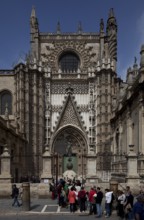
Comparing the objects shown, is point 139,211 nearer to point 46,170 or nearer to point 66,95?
point 46,170

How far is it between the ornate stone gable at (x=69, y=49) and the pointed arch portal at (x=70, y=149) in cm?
886

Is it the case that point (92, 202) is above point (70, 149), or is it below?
below

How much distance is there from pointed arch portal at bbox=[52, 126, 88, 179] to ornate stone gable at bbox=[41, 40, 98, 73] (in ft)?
29.1

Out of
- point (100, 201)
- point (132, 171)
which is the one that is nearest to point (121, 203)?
point (100, 201)

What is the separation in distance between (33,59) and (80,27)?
29.7ft

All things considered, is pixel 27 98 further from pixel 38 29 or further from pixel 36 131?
pixel 38 29

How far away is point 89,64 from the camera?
51.3 m

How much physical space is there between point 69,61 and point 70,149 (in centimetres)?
1256

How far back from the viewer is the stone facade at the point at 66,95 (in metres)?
47.2

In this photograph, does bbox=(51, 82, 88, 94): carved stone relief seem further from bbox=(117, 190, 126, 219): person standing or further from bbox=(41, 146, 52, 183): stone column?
bbox=(117, 190, 126, 219): person standing

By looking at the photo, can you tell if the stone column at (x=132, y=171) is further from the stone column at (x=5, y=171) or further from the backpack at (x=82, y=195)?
the stone column at (x=5, y=171)

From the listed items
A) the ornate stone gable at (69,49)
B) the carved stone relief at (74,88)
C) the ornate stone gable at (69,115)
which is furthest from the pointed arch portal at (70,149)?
the ornate stone gable at (69,49)

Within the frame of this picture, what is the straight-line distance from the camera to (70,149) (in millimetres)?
50125

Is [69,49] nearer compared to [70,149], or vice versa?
[70,149]
